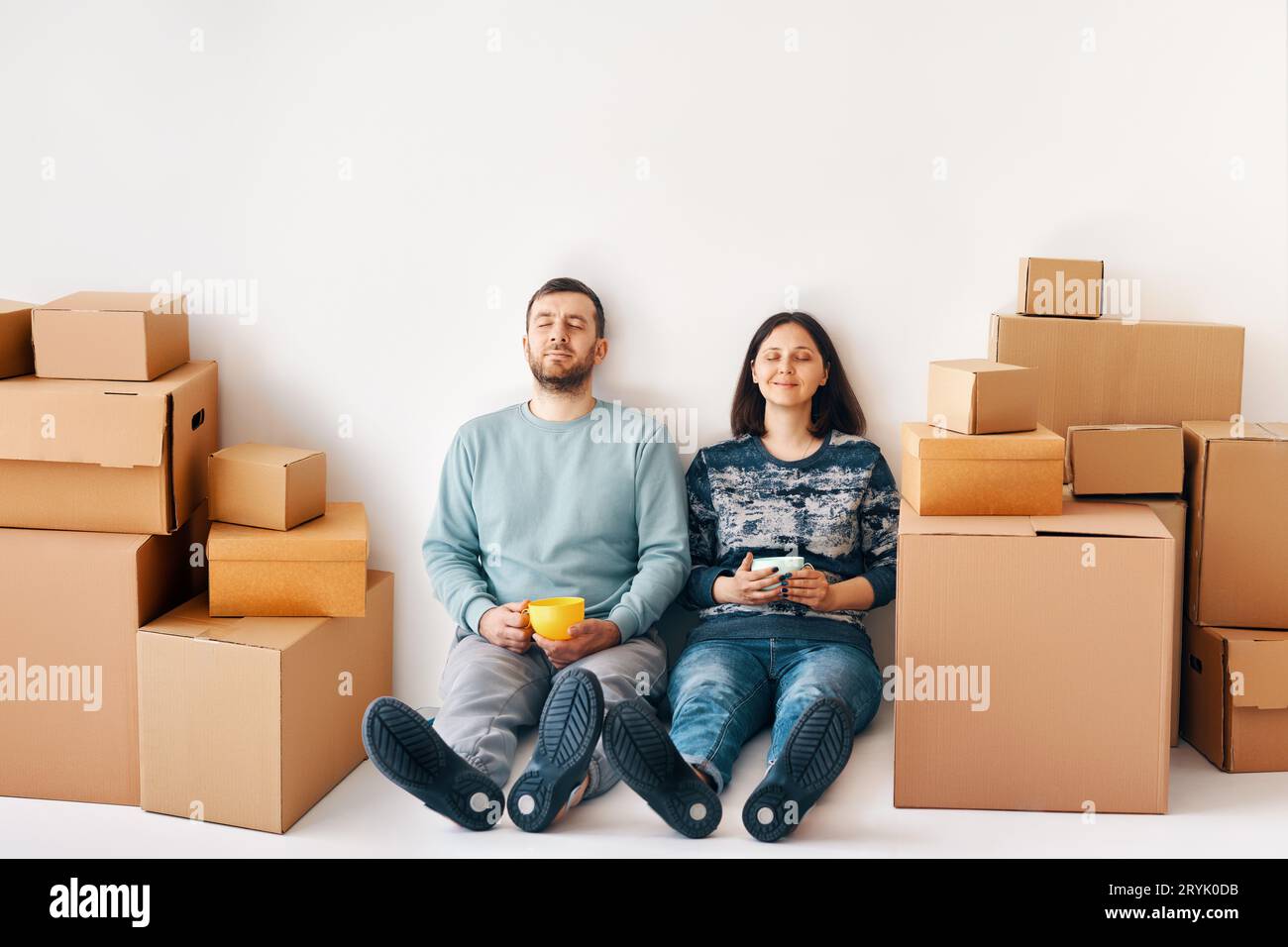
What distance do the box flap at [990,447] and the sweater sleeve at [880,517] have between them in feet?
1.15

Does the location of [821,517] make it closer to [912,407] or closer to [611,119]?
[912,407]

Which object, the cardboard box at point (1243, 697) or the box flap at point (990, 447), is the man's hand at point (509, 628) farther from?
the cardboard box at point (1243, 697)

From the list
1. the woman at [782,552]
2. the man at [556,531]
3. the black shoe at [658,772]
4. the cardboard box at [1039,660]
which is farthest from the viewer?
the man at [556,531]

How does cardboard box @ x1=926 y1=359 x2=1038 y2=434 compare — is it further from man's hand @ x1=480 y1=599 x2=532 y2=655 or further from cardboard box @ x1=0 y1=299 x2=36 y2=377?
cardboard box @ x1=0 y1=299 x2=36 y2=377

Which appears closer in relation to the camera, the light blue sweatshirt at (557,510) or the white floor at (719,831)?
the white floor at (719,831)

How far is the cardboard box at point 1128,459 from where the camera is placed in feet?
7.25

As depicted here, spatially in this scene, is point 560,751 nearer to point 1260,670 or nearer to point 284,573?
point 284,573

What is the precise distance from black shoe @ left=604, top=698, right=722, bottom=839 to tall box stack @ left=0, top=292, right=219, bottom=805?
0.98 metres

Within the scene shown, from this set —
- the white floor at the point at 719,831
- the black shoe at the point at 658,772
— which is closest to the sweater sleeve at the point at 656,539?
the white floor at the point at 719,831

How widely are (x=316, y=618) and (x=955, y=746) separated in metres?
1.20

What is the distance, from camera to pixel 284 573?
2.22 meters

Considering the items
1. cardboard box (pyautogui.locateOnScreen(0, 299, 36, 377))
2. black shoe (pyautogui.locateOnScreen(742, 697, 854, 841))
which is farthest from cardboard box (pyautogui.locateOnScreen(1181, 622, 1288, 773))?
cardboard box (pyautogui.locateOnScreen(0, 299, 36, 377))

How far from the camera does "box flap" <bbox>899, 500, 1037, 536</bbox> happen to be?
2.04m
